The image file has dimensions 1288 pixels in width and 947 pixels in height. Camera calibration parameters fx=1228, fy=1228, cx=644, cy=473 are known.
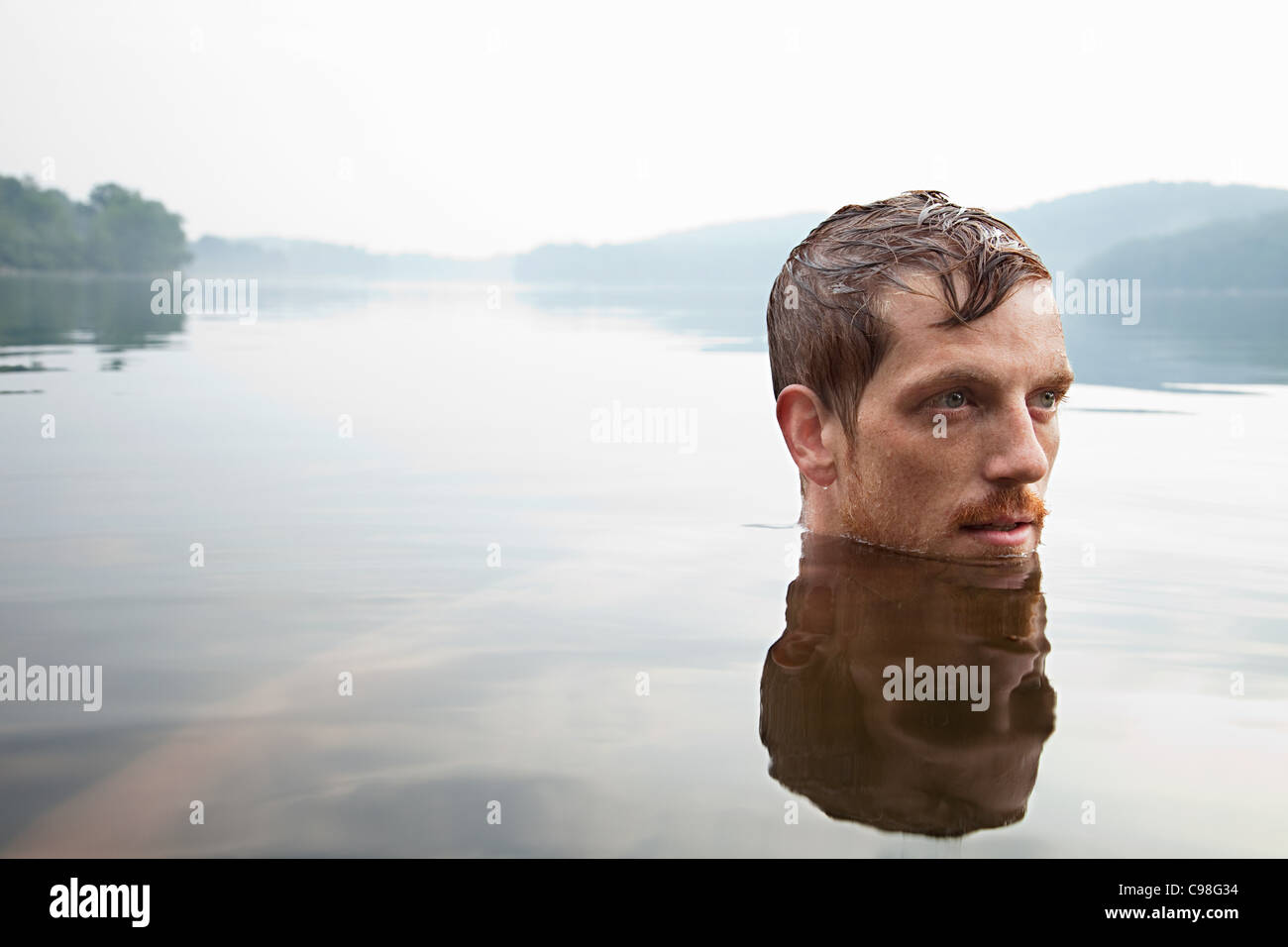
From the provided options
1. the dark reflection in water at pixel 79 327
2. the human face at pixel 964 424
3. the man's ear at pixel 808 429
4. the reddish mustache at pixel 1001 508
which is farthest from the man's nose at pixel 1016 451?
the dark reflection in water at pixel 79 327

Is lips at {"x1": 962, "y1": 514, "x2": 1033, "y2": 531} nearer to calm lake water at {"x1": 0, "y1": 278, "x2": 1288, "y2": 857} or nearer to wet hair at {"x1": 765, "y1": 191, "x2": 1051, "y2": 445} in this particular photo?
calm lake water at {"x1": 0, "y1": 278, "x2": 1288, "y2": 857}

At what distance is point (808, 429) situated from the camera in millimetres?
5414

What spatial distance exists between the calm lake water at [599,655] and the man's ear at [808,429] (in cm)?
36

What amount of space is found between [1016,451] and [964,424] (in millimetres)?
229

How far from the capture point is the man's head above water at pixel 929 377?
4855 millimetres

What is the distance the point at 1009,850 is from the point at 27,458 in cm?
735

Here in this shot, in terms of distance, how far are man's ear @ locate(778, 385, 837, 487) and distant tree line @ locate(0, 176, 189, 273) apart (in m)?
135

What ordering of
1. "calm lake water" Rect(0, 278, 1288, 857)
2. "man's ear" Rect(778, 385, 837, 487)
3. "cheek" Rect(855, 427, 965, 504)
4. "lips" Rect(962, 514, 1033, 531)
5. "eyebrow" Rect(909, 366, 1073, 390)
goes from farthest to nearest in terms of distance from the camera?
1. "man's ear" Rect(778, 385, 837, 487)
2. "lips" Rect(962, 514, 1033, 531)
3. "cheek" Rect(855, 427, 965, 504)
4. "eyebrow" Rect(909, 366, 1073, 390)
5. "calm lake water" Rect(0, 278, 1288, 857)

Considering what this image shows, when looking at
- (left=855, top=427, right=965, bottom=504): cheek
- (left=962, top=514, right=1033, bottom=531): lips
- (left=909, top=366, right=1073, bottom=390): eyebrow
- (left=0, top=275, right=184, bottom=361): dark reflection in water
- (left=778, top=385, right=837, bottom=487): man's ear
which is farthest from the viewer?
(left=0, top=275, right=184, bottom=361): dark reflection in water

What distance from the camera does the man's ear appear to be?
17.6 feet

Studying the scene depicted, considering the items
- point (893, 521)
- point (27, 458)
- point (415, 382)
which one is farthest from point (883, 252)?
point (415, 382)

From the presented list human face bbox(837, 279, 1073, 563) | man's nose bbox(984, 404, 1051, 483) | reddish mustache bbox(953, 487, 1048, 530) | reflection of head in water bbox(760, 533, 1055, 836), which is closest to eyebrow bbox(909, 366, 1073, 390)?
human face bbox(837, 279, 1073, 563)
